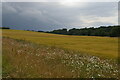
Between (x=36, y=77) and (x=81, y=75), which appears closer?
(x=36, y=77)

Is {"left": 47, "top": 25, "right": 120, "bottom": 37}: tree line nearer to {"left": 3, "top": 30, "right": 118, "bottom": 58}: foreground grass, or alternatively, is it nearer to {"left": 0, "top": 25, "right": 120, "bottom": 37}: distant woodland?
{"left": 0, "top": 25, "right": 120, "bottom": 37}: distant woodland

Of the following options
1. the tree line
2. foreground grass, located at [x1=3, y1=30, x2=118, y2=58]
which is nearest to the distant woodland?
the tree line

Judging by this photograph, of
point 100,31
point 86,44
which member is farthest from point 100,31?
point 86,44

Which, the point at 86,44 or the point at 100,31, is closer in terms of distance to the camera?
the point at 86,44

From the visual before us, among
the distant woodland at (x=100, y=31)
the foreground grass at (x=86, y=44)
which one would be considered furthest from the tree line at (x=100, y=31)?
the foreground grass at (x=86, y=44)

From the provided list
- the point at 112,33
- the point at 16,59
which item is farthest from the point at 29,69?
the point at 112,33

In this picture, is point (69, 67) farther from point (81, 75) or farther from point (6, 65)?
point (6, 65)

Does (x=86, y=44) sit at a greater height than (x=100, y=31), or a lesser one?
lesser

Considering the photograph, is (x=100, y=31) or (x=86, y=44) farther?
(x=100, y=31)

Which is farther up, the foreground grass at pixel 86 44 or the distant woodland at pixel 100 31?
the distant woodland at pixel 100 31

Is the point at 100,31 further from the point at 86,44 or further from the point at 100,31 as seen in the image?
the point at 86,44

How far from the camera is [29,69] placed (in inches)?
338

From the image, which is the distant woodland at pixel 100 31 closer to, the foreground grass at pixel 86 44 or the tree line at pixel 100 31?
the tree line at pixel 100 31

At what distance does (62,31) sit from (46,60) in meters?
121
